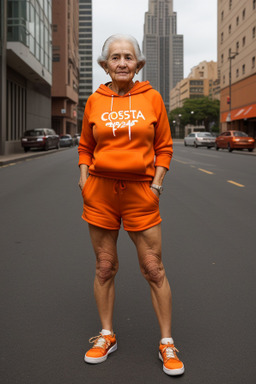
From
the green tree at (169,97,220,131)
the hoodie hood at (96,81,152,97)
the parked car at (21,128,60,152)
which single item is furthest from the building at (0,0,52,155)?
the green tree at (169,97,220,131)

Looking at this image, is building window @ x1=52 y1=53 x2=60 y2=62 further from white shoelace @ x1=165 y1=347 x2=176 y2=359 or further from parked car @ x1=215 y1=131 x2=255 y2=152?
white shoelace @ x1=165 y1=347 x2=176 y2=359

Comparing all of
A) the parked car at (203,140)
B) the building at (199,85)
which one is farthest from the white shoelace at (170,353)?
the building at (199,85)

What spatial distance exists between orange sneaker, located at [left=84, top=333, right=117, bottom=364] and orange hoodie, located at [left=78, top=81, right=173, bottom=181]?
37.7 inches

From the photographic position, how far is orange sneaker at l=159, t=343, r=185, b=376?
255 cm

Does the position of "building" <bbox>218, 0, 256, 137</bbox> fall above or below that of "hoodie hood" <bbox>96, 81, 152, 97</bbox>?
above

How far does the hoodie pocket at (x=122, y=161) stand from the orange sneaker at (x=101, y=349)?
1.00 meters

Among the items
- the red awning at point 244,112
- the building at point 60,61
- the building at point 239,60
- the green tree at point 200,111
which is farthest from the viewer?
the green tree at point 200,111

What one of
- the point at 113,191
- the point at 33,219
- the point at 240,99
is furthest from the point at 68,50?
the point at 113,191

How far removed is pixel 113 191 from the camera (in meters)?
2.73

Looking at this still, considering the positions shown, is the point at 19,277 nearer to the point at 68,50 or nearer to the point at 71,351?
the point at 71,351

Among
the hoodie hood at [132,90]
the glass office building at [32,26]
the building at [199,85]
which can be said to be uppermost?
the building at [199,85]

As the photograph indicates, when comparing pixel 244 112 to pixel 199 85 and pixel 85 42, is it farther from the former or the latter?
pixel 85 42

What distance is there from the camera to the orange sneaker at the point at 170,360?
255cm

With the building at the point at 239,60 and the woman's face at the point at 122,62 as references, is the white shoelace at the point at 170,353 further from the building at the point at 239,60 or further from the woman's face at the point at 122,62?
the building at the point at 239,60
